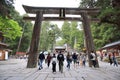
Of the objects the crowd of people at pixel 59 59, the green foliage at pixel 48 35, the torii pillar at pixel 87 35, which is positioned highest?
the green foliage at pixel 48 35

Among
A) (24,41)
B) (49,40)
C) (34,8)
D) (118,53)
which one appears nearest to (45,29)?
(49,40)

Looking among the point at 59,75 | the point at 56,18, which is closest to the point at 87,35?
the point at 56,18

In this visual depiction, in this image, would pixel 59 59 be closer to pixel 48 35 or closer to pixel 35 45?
pixel 35 45

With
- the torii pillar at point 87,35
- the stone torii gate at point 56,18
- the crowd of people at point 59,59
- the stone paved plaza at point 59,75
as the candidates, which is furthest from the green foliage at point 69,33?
the stone paved plaza at point 59,75

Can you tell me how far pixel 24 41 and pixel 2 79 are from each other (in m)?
58.3

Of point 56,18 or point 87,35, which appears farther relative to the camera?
point 56,18

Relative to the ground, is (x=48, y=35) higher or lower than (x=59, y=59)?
higher

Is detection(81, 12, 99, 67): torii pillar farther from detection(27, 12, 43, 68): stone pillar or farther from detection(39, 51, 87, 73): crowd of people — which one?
detection(27, 12, 43, 68): stone pillar

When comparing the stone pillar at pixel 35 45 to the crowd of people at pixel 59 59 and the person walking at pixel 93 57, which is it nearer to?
the crowd of people at pixel 59 59

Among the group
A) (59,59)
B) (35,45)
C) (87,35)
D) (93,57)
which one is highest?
(87,35)

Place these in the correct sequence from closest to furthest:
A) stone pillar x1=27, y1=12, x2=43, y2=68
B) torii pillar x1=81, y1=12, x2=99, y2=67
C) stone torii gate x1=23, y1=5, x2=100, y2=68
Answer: stone pillar x1=27, y1=12, x2=43, y2=68
stone torii gate x1=23, y1=5, x2=100, y2=68
torii pillar x1=81, y1=12, x2=99, y2=67

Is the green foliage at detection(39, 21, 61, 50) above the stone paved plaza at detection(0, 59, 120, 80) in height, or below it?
above

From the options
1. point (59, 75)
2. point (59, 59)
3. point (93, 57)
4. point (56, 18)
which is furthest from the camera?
point (56, 18)

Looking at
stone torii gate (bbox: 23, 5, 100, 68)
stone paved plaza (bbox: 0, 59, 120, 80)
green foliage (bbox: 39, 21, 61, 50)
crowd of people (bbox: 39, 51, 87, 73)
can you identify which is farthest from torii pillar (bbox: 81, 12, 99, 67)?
green foliage (bbox: 39, 21, 61, 50)
